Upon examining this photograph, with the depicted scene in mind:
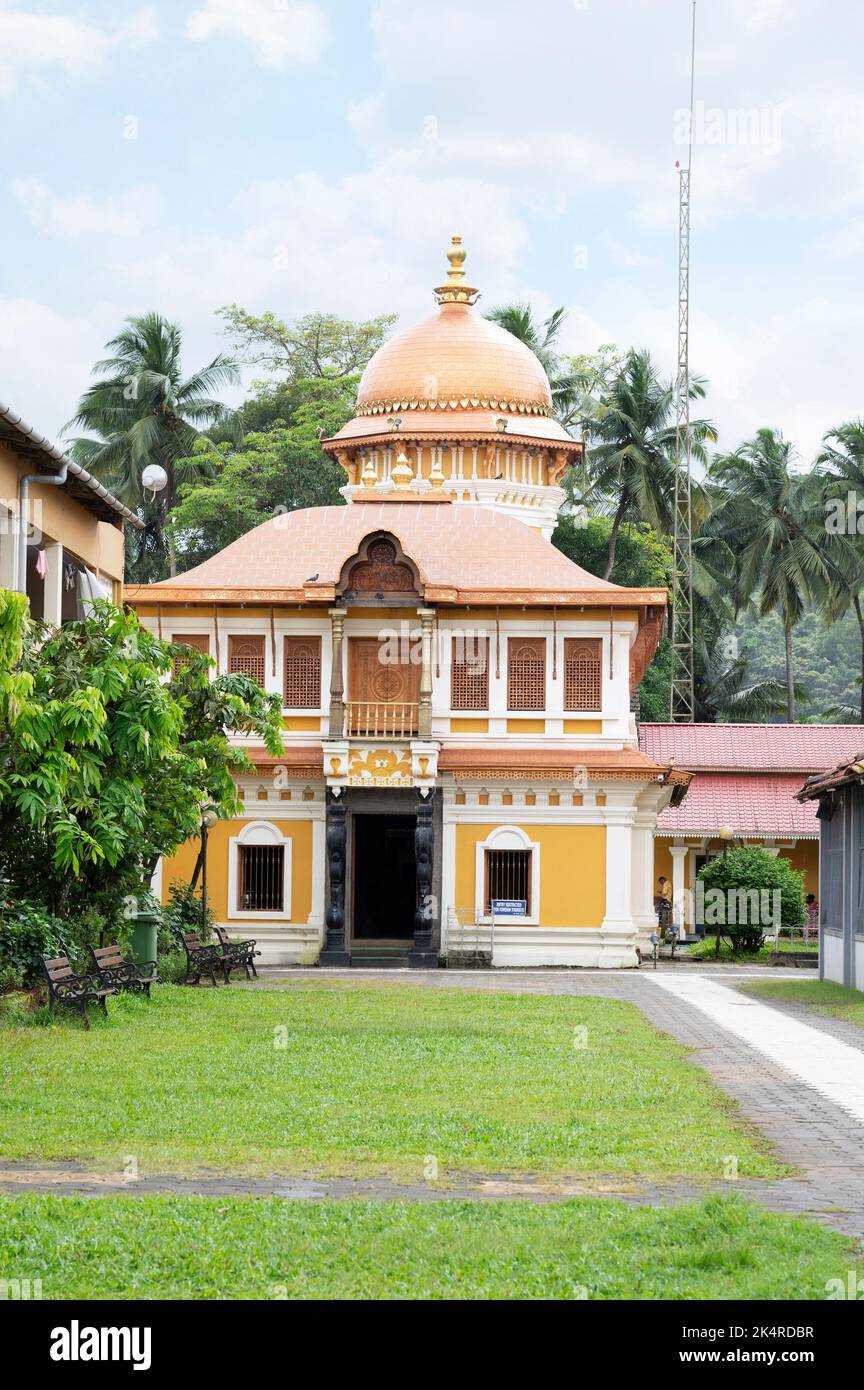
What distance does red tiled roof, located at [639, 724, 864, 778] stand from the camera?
157ft

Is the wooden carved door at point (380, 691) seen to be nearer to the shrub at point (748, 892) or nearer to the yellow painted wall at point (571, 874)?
the yellow painted wall at point (571, 874)

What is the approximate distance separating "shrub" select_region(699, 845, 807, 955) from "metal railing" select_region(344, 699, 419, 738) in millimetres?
6920

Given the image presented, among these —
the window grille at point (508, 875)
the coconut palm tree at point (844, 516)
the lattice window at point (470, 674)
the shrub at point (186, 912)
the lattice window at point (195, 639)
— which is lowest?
the shrub at point (186, 912)

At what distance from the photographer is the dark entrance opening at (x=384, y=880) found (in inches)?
1442

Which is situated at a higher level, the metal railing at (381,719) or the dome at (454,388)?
the dome at (454,388)

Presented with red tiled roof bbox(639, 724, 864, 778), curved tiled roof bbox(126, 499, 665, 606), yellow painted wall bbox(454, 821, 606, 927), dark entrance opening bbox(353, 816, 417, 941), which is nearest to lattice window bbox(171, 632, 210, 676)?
curved tiled roof bbox(126, 499, 665, 606)

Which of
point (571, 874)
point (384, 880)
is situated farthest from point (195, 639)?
point (571, 874)

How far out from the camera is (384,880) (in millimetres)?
36844

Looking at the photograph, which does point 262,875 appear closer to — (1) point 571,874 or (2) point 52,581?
(1) point 571,874

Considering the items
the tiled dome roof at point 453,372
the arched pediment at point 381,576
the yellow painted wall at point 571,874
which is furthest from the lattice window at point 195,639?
the tiled dome roof at point 453,372

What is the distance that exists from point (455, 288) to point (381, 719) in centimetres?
1704

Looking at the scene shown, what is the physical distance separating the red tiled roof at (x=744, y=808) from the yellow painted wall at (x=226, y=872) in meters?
12.6

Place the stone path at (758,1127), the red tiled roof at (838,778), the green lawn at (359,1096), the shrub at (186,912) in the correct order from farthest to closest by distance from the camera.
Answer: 1. the shrub at (186,912)
2. the red tiled roof at (838,778)
3. the green lawn at (359,1096)
4. the stone path at (758,1127)
